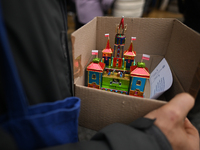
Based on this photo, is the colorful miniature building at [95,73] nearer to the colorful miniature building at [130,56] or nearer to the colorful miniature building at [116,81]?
the colorful miniature building at [116,81]

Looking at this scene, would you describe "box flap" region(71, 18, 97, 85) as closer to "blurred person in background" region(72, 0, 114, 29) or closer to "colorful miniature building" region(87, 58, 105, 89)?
"colorful miniature building" region(87, 58, 105, 89)

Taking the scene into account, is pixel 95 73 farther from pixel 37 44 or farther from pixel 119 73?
pixel 37 44

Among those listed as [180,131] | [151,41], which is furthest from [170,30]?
[180,131]

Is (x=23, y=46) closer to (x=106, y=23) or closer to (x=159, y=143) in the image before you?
(x=159, y=143)

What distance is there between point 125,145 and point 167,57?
0.64 meters

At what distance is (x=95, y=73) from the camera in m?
0.67

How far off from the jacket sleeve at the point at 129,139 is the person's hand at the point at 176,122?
4cm

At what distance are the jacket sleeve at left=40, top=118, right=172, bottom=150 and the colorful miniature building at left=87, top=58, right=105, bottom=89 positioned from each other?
1.18 ft

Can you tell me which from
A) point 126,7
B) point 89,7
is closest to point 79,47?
point 89,7

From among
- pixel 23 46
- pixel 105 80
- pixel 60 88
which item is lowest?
pixel 105 80

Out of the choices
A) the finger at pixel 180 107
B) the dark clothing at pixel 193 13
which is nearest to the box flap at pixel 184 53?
the finger at pixel 180 107

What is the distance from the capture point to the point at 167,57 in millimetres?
778

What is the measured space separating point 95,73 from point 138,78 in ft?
0.64

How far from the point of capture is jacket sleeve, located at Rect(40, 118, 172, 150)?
269 millimetres
